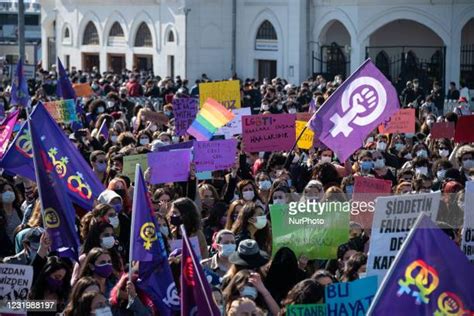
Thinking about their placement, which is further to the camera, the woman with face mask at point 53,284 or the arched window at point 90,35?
the arched window at point 90,35

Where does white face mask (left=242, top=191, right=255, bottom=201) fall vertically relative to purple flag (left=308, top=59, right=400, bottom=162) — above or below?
below

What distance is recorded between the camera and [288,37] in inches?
1481

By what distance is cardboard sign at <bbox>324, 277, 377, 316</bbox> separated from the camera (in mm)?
8023

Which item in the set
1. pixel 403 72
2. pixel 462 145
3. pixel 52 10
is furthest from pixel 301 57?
pixel 462 145

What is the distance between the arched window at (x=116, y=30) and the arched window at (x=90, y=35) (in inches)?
50.4

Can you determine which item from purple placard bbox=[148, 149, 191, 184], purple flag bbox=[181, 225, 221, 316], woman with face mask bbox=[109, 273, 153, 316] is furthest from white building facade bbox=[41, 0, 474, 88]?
purple flag bbox=[181, 225, 221, 316]

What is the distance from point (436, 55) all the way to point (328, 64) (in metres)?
3.68

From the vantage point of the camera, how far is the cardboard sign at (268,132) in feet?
52.2

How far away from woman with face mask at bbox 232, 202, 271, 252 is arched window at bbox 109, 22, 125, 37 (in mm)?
35500

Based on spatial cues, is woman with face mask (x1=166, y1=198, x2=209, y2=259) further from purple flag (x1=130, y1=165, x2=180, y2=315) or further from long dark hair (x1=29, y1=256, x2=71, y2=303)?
long dark hair (x1=29, y1=256, x2=71, y2=303)

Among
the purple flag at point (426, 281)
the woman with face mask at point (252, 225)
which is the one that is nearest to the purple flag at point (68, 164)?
the woman with face mask at point (252, 225)

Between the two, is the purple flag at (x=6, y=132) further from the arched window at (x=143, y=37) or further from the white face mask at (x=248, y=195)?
the arched window at (x=143, y=37)

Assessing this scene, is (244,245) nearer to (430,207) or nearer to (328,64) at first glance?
(430,207)

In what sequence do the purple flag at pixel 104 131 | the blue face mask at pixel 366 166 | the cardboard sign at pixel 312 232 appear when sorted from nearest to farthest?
the cardboard sign at pixel 312 232 → the blue face mask at pixel 366 166 → the purple flag at pixel 104 131
